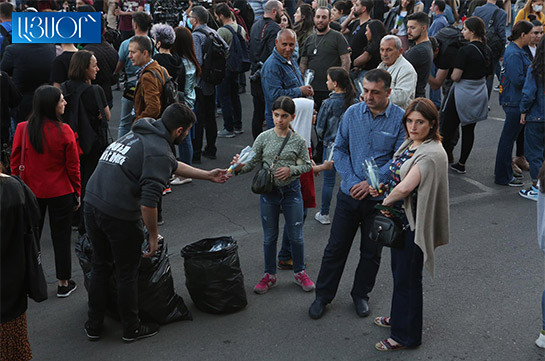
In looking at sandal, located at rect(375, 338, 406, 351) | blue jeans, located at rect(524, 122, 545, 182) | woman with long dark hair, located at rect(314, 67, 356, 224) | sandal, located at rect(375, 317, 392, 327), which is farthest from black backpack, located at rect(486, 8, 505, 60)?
sandal, located at rect(375, 338, 406, 351)

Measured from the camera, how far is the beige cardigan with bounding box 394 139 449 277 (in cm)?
443

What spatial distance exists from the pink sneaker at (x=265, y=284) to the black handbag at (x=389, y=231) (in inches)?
55.3

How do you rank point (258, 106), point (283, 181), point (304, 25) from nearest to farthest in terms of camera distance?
point (283, 181), point (258, 106), point (304, 25)

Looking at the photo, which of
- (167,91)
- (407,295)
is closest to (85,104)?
(167,91)

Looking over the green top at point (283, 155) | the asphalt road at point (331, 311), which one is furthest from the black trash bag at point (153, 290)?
the green top at point (283, 155)

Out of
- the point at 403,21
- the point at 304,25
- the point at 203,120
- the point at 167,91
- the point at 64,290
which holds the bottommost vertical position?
the point at 64,290

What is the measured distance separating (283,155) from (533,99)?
3.89m

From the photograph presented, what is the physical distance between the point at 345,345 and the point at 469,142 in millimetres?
4854

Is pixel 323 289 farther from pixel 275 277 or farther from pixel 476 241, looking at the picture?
pixel 476 241

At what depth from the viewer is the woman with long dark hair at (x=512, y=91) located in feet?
26.9

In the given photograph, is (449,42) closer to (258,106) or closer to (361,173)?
(258,106)

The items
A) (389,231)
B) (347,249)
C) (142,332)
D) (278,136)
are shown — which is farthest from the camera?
(278,136)

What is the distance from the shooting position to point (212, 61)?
9023 millimetres

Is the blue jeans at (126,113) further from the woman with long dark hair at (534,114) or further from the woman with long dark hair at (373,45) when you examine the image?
the woman with long dark hair at (534,114)
